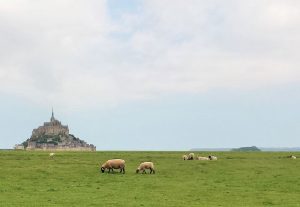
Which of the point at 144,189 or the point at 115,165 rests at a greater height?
the point at 115,165

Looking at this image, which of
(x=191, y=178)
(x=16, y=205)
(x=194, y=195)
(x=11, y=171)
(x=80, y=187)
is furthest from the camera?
(x=11, y=171)

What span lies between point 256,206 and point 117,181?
1333 centimetres

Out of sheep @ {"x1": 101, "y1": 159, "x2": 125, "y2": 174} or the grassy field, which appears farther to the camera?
sheep @ {"x1": 101, "y1": 159, "x2": 125, "y2": 174}

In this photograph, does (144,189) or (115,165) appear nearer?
(144,189)

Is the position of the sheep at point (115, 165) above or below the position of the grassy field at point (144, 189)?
above

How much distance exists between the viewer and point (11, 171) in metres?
40.0

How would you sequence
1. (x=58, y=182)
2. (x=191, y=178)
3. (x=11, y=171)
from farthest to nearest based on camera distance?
(x=11, y=171)
(x=191, y=178)
(x=58, y=182)

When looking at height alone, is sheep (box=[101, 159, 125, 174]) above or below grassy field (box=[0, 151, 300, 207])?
above

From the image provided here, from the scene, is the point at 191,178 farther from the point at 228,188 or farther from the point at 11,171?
the point at 11,171

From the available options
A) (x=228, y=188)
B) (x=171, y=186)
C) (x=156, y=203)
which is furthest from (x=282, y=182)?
(x=156, y=203)

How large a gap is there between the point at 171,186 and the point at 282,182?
851cm

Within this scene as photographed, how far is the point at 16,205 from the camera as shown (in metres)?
22.2

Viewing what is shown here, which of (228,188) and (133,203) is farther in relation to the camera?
(228,188)

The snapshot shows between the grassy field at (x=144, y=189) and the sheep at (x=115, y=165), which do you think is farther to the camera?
the sheep at (x=115, y=165)
